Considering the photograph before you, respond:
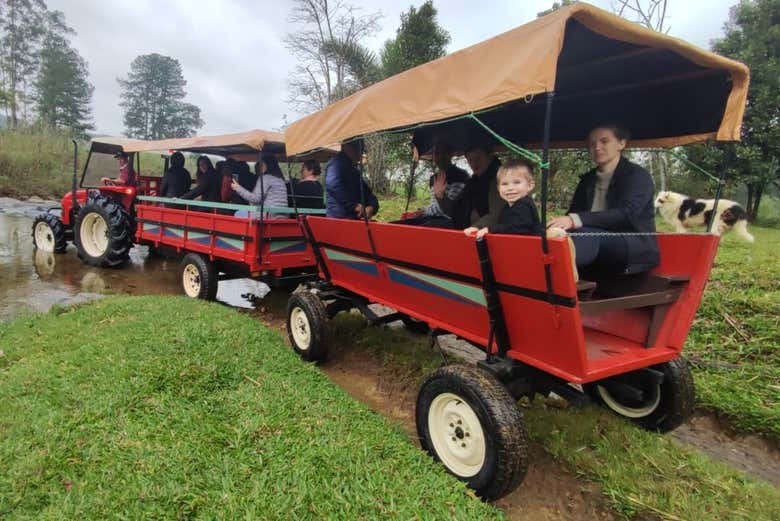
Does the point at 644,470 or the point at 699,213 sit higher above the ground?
the point at 699,213

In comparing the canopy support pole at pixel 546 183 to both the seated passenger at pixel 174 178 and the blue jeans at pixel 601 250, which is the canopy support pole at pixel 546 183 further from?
the seated passenger at pixel 174 178

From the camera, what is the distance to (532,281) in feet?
7.47

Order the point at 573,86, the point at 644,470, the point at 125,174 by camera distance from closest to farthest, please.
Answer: the point at 644,470, the point at 573,86, the point at 125,174

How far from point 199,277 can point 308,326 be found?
2550mm

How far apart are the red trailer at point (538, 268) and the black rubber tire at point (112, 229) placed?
523 centimetres

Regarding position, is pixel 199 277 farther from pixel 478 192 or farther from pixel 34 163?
pixel 34 163

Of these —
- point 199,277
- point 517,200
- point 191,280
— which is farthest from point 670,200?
point 191,280

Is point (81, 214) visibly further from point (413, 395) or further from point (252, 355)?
point (413, 395)

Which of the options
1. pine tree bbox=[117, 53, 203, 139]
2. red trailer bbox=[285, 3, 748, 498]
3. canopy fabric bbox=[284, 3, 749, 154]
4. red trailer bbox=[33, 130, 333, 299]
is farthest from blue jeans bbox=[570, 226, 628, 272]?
pine tree bbox=[117, 53, 203, 139]

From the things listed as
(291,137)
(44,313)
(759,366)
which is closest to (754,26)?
(759,366)

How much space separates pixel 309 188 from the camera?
6211 millimetres

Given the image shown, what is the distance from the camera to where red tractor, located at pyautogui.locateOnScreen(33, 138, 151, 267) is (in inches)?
297

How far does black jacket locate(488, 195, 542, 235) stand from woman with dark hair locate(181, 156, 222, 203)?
5.61 m

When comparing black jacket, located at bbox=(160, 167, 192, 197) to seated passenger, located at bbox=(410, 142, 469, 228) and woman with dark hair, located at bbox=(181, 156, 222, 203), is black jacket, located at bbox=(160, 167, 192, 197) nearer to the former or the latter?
woman with dark hair, located at bbox=(181, 156, 222, 203)
